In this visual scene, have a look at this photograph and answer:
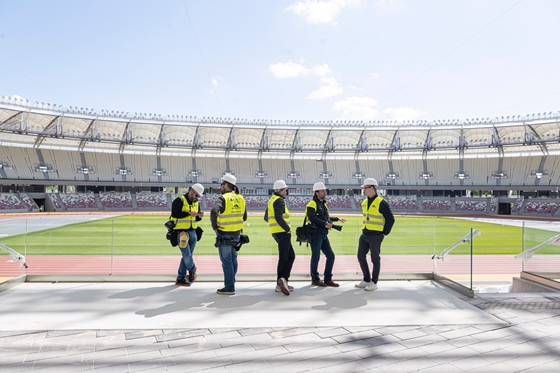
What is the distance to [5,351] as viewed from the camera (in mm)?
3697

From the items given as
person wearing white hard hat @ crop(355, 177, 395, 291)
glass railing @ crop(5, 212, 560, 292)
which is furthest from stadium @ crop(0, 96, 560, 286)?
person wearing white hard hat @ crop(355, 177, 395, 291)

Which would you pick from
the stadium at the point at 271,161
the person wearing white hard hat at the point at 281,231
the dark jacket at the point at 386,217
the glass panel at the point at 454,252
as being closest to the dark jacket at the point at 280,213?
the person wearing white hard hat at the point at 281,231

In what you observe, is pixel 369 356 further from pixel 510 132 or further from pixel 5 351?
pixel 510 132

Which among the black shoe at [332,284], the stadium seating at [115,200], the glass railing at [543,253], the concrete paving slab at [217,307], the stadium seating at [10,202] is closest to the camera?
the concrete paving slab at [217,307]

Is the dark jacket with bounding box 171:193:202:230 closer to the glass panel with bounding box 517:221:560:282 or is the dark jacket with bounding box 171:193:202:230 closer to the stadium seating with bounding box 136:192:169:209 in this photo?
the glass panel with bounding box 517:221:560:282

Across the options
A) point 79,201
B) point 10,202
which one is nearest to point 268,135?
point 79,201

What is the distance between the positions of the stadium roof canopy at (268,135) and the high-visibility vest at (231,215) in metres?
41.1

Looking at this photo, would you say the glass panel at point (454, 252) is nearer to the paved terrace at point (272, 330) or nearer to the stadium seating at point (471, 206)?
the paved terrace at point (272, 330)

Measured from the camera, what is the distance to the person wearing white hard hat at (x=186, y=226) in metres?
6.29

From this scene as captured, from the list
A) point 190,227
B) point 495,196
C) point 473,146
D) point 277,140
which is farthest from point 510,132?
point 190,227

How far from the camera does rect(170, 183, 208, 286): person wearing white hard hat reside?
248 inches

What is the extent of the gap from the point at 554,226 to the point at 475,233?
6.57ft

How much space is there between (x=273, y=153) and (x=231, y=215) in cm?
4603

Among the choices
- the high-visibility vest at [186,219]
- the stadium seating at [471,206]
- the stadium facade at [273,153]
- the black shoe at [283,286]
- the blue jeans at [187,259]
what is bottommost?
A: the stadium seating at [471,206]
